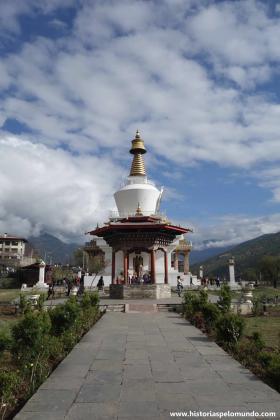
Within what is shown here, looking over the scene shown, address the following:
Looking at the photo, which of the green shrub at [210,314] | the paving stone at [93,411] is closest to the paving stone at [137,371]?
the paving stone at [93,411]

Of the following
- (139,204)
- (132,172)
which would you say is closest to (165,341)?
(139,204)

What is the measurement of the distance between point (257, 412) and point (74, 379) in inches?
145

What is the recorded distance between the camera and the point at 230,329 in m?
11.8

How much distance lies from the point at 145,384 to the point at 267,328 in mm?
9688

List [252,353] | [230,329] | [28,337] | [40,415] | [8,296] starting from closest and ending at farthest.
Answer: [40,415] < [28,337] < [252,353] < [230,329] < [8,296]

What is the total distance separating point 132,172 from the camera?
155 feet

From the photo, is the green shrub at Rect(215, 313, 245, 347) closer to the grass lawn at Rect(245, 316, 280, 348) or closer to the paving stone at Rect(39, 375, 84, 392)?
the grass lawn at Rect(245, 316, 280, 348)

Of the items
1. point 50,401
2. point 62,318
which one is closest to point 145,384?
point 50,401

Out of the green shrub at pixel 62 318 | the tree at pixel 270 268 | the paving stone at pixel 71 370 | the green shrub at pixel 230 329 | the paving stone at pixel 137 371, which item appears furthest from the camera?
the tree at pixel 270 268

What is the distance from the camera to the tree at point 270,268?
65938 mm

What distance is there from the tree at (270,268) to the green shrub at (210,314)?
171 ft

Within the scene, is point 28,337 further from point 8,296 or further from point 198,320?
point 8,296

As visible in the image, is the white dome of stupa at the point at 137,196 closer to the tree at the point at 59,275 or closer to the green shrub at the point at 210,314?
the tree at the point at 59,275

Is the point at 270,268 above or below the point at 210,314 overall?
above
